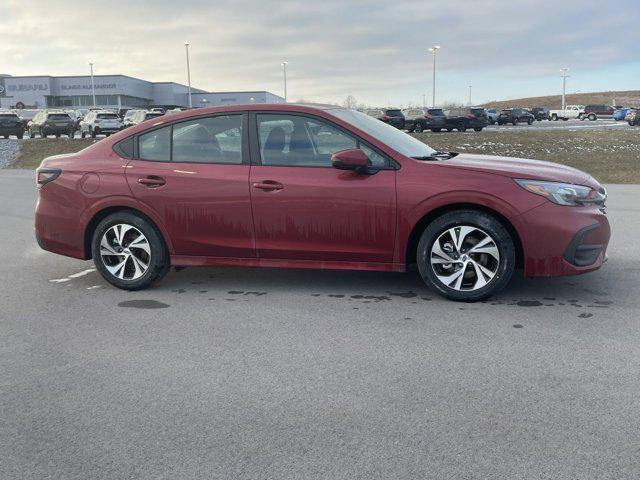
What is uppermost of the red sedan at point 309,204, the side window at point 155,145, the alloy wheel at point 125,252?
the side window at point 155,145

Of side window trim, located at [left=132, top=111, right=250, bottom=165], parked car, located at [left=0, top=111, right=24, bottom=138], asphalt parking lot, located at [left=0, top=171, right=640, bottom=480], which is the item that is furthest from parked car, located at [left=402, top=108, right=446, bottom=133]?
side window trim, located at [left=132, top=111, right=250, bottom=165]

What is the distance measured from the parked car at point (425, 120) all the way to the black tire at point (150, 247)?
36.7m

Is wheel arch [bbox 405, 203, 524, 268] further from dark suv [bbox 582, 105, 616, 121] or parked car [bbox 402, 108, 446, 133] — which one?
dark suv [bbox 582, 105, 616, 121]

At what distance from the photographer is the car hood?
523 centimetres

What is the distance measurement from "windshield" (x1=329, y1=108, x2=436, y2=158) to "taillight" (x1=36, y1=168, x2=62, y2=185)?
262cm

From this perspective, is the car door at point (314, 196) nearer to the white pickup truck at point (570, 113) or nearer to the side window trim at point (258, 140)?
the side window trim at point (258, 140)

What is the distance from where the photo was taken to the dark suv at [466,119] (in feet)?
132

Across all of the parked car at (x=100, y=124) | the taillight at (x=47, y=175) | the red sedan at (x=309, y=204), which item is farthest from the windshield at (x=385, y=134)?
the parked car at (x=100, y=124)

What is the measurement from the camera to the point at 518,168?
5.43 m

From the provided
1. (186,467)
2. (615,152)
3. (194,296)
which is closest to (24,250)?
(194,296)

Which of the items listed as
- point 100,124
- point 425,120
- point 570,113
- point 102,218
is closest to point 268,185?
point 102,218

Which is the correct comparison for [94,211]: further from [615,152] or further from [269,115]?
[615,152]

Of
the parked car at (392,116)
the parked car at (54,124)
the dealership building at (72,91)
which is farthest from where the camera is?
the dealership building at (72,91)

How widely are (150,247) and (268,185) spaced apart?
125 cm
